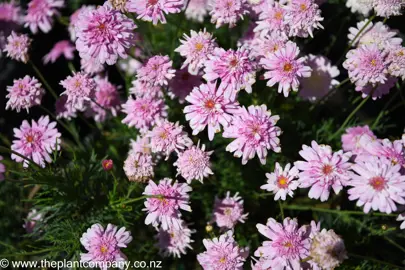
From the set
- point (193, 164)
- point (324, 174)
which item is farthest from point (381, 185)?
point (193, 164)

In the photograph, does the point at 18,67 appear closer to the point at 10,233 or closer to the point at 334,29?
the point at 10,233

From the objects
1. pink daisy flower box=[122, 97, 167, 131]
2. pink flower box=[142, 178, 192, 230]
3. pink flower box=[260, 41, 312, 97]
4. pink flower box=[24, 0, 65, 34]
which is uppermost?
pink flower box=[24, 0, 65, 34]

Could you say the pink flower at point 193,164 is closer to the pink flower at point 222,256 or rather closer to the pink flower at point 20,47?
the pink flower at point 222,256

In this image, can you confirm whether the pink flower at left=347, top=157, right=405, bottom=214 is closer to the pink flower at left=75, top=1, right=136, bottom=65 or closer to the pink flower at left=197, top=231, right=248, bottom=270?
the pink flower at left=197, top=231, right=248, bottom=270

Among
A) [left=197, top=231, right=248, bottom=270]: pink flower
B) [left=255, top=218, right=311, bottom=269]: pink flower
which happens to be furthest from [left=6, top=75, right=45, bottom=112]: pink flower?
[left=255, top=218, right=311, bottom=269]: pink flower

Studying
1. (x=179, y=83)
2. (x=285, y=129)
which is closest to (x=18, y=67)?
(x=179, y=83)

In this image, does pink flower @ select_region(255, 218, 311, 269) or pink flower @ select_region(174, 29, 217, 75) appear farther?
pink flower @ select_region(174, 29, 217, 75)

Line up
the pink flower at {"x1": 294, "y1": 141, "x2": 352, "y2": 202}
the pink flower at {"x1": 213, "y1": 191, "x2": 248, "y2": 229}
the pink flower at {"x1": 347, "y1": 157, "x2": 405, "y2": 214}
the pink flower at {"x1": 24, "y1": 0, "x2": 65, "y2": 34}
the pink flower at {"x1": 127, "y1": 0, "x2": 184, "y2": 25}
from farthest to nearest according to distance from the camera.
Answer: the pink flower at {"x1": 24, "y1": 0, "x2": 65, "y2": 34}
the pink flower at {"x1": 213, "y1": 191, "x2": 248, "y2": 229}
the pink flower at {"x1": 127, "y1": 0, "x2": 184, "y2": 25}
the pink flower at {"x1": 294, "y1": 141, "x2": 352, "y2": 202}
the pink flower at {"x1": 347, "y1": 157, "x2": 405, "y2": 214}

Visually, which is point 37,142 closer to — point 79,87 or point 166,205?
point 79,87
